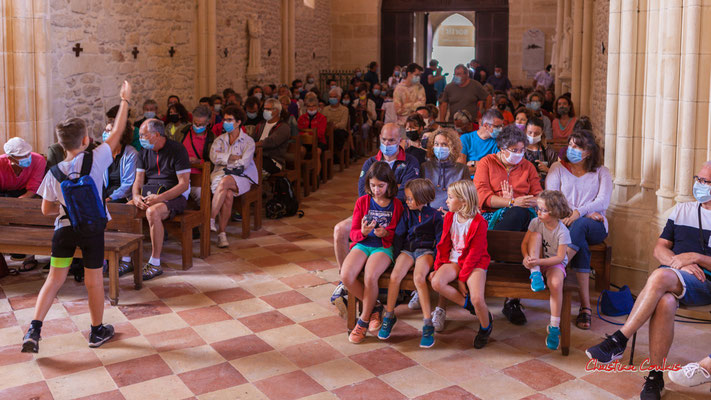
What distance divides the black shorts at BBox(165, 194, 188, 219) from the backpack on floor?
6.96ft

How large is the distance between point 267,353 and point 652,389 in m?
2.34

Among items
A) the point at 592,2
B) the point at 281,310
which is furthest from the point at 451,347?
the point at 592,2

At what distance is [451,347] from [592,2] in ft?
27.8

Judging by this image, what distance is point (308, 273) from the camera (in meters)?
6.71

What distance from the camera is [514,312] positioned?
17.9 ft

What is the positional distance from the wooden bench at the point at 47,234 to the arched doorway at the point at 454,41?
82.9 feet

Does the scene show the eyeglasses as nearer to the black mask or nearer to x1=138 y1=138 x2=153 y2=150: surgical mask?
the black mask

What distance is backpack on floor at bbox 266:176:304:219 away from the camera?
29.4 ft

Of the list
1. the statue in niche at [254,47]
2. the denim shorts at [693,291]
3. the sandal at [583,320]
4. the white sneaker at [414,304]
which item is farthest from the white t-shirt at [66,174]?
the statue in niche at [254,47]

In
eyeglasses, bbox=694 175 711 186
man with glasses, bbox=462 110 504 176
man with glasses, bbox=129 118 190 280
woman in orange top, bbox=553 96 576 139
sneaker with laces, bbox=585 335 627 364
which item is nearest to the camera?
sneaker with laces, bbox=585 335 627 364

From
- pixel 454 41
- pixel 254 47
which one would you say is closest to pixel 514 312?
pixel 254 47

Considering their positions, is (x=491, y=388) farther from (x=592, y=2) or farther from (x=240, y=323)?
(x=592, y=2)

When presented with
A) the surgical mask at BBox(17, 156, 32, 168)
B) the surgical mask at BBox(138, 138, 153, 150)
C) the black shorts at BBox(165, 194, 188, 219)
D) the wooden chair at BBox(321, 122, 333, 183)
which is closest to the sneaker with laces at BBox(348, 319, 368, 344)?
the black shorts at BBox(165, 194, 188, 219)

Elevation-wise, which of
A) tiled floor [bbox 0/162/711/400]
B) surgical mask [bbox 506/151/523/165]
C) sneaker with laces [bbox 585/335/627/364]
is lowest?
tiled floor [bbox 0/162/711/400]
